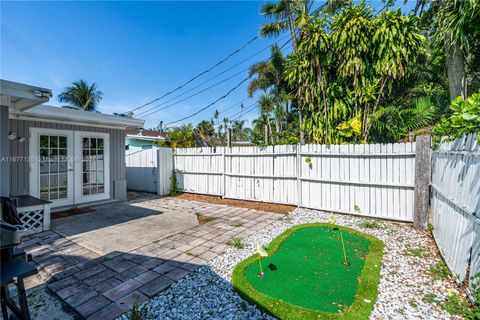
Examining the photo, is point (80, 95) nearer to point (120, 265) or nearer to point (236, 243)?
point (120, 265)

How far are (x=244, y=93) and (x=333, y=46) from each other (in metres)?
10.4

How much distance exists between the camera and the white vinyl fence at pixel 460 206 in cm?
212

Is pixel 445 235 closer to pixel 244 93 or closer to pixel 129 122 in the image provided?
pixel 129 122

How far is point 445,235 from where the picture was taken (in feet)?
9.98

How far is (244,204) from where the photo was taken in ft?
22.1

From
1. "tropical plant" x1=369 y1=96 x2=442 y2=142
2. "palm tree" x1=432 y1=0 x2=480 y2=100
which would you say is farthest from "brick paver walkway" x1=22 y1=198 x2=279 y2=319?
"palm tree" x1=432 y1=0 x2=480 y2=100

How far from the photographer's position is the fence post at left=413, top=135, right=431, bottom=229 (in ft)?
14.0

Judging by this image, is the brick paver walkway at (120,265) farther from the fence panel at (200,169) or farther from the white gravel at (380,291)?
the fence panel at (200,169)

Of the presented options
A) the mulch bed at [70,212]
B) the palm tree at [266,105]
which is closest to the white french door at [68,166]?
the mulch bed at [70,212]

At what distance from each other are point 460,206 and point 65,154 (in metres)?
8.25

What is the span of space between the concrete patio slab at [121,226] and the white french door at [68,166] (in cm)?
82

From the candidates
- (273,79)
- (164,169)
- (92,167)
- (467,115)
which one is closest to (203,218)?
(164,169)

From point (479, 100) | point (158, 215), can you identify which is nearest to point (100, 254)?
point (158, 215)

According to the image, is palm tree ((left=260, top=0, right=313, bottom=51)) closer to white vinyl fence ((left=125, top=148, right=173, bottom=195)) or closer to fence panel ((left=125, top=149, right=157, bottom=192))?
white vinyl fence ((left=125, top=148, right=173, bottom=195))
